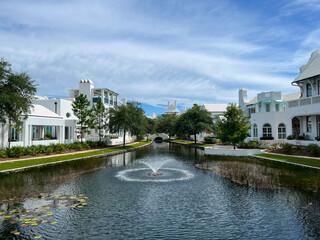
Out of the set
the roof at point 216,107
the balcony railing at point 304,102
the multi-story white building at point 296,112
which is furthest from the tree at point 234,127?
the roof at point 216,107

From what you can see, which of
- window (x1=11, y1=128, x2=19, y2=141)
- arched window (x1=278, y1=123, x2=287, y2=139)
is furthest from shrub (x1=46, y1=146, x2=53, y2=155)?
arched window (x1=278, y1=123, x2=287, y2=139)

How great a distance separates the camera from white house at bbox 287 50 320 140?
28.2 meters

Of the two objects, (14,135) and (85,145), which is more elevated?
(14,135)

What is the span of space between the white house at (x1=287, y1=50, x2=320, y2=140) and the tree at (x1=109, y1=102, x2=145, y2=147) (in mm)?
23530

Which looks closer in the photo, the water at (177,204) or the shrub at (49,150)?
the water at (177,204)

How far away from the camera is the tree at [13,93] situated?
22.5 m

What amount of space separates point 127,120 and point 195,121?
15.4 meters

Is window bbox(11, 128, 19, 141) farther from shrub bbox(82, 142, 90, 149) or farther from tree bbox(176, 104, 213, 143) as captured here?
tree bbox(176, 104, 213, 143)

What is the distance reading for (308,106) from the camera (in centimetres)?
2844

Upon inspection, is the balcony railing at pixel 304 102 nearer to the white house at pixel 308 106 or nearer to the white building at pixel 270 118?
the white house at pixel 308 106

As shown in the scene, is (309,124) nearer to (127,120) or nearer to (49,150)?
(127,120)

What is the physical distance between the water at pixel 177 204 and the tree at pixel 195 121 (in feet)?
95.4

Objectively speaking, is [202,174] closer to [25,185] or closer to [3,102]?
[25,185]

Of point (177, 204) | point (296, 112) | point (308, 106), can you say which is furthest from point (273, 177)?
point (296, 112)
